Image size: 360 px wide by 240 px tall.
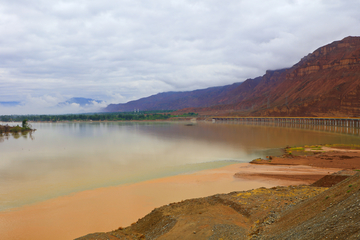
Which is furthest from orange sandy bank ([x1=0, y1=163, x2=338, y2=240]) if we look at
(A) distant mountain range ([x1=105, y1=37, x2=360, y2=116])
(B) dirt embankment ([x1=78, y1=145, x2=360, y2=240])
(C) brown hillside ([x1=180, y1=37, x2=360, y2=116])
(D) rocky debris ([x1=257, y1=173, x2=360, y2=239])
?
(C) brown hillside ([x1=180, y1=37, x2=360, y2=116])

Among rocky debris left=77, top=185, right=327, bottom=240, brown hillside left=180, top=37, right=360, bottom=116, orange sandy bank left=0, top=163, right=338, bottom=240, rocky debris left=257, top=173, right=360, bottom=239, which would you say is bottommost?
orange sandy bank left=0, top=163, right=338, bottom=240

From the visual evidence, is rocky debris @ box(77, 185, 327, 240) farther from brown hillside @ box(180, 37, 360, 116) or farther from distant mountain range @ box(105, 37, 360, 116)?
brown hillside @ box(180, 37, 360, 116)

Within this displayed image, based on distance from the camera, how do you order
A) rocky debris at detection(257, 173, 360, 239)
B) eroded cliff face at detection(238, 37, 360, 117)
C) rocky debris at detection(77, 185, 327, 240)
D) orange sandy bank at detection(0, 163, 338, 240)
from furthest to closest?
eroded cliff face at detection(238, 37, 360, 117) → orange sandy bank at detection(0, 163, 338, 240) → rocky debris at detection(77, 185, 327, 240) → rocky debris at detection(257, 173, 360, 239)

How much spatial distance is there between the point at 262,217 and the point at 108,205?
8.44m

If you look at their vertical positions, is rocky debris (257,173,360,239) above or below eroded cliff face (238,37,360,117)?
below

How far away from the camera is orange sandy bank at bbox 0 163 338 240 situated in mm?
11047

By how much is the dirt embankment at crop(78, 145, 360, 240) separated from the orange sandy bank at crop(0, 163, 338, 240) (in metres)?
2.54

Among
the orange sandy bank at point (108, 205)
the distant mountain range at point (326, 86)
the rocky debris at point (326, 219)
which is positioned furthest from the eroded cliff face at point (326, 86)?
the rocky debris at point (326, 219)

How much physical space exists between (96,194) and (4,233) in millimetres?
5385

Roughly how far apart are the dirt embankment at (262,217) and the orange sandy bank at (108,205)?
2.54 m

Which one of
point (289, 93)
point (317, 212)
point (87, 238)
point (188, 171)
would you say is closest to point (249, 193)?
point (317, 212)

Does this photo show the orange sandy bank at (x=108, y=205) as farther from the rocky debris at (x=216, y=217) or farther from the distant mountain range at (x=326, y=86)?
the distant mountain range at (x=326, y=86)

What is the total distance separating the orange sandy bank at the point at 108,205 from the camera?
11.0 meters

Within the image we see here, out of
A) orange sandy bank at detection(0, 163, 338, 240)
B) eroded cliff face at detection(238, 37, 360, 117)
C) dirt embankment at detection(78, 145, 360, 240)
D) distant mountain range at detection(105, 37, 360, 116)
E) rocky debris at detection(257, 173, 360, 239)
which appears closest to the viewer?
rocky debris at detection(257, 173, 360, 239)
